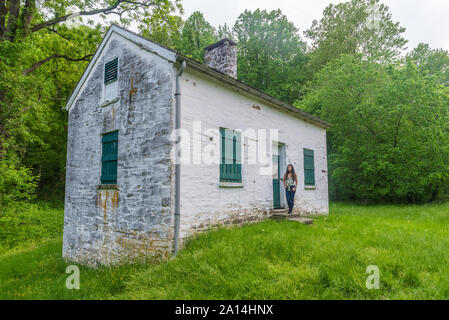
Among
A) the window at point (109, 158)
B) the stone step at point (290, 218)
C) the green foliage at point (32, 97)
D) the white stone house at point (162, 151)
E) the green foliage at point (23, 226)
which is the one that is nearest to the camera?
the white stone house at point (162, 151)

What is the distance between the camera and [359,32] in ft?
79.0

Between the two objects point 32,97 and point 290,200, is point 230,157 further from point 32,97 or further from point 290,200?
point 32,97

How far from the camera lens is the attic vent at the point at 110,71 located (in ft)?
27.7

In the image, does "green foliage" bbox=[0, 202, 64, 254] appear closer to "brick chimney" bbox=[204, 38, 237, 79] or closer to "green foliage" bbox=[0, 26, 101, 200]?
"green foliage" bbox=[0, 26, 101, 200]

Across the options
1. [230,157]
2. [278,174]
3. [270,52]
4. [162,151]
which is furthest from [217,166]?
[270,52]

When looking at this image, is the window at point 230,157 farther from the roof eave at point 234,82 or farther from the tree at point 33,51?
the tree at point 33,51

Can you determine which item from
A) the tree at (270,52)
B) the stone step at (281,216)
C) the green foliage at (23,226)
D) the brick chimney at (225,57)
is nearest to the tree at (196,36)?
the tree at (270,52)

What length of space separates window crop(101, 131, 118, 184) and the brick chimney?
177 inches

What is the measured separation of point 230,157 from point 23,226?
12.3 metres

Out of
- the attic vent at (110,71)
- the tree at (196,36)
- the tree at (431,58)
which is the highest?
the tree at (196,36)

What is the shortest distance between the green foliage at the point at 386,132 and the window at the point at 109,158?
46.6ft

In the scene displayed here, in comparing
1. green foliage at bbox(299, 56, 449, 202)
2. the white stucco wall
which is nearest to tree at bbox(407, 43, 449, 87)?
green foliage at bbox(299, 56, 449, 202)
